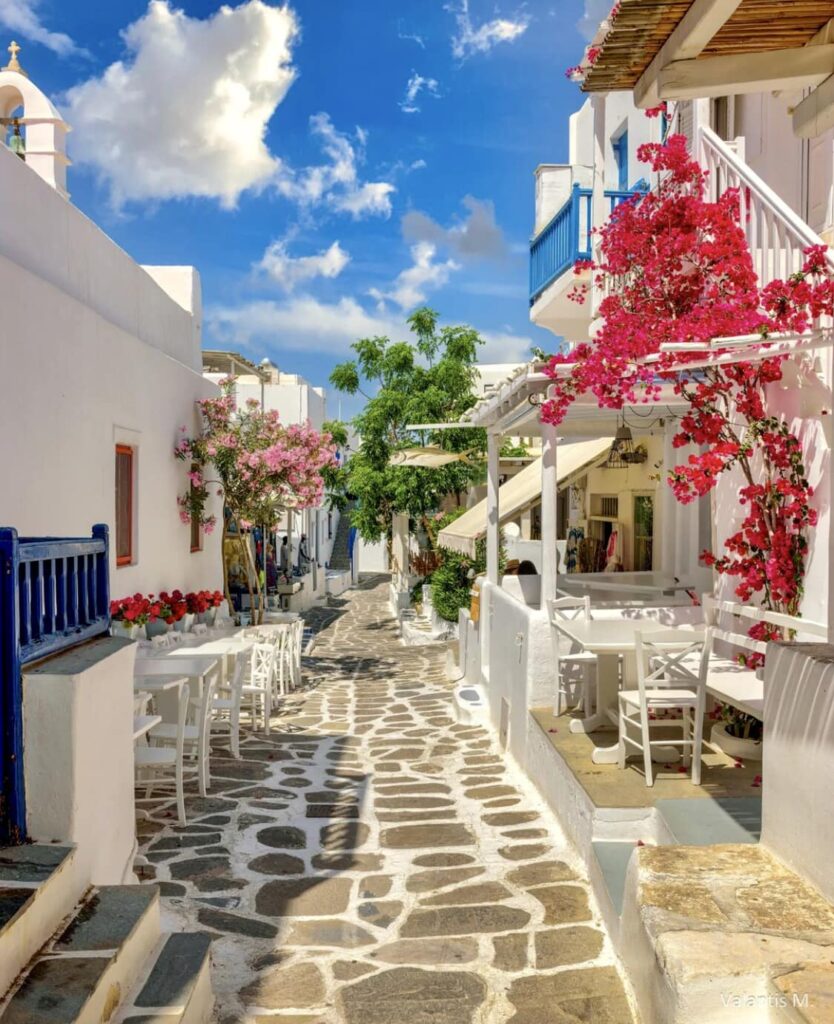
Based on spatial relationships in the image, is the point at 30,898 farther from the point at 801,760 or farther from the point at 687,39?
the point at 687,39

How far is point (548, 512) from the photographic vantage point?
946cm

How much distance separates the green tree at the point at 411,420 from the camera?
24.7 m

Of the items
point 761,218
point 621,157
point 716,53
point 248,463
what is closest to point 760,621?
point 761,218

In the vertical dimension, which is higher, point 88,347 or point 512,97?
point 512,97

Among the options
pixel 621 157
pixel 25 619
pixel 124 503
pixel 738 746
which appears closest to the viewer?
pixel 25 619

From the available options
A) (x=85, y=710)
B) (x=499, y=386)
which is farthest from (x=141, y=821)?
(x=499, y=386)

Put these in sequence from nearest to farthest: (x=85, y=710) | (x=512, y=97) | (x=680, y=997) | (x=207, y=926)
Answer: (x=680, y=997), (x=85, y=710), (x=207, y=926), (x=512, y=97)

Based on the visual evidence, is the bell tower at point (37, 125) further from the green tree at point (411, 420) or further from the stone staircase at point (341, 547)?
the stone staircase at point (341, 547)

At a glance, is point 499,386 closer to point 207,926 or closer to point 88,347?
point 88,347

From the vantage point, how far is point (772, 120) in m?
8.66

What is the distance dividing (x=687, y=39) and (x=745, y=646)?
436 centimetres

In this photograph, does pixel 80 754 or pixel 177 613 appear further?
pixel 177 613

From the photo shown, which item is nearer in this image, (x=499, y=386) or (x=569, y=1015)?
(x=569, y=1015)

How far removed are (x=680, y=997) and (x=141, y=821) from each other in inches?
220
